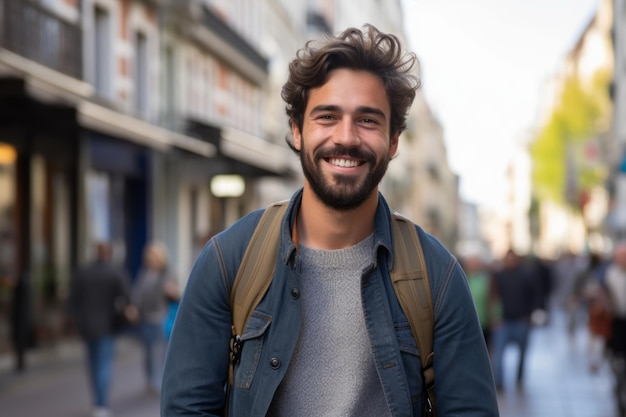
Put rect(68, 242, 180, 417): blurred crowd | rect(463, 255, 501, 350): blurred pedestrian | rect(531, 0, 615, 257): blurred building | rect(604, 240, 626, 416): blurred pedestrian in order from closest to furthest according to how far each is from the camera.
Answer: rect(604, 240, 626, 416): blurred pedestrian → rect(68, 242, 180, 417): blurred crowd → rect(463, 255, 501, 350): blurred pedestrian → rect(531, 0, 615, 257): blurred building

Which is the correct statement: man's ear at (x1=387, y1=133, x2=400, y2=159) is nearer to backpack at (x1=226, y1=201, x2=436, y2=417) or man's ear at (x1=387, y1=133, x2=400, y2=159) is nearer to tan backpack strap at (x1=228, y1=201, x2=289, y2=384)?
backpack at (x1=226, y1=201, x2=436, y2=417)

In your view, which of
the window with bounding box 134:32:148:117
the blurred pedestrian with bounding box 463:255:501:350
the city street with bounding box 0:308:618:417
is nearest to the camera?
the city street with bounding box 0:308:618:417

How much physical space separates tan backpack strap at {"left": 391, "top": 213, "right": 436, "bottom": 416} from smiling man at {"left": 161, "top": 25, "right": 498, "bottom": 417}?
16mm

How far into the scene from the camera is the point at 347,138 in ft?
9.37

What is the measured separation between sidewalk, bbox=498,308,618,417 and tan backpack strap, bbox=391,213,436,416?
9.45 metres

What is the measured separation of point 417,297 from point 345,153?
0.37 meters

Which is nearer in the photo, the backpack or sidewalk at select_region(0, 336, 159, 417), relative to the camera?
the backpack

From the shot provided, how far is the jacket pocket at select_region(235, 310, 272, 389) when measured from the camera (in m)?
2.84

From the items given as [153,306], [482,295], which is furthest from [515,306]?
[153,306]

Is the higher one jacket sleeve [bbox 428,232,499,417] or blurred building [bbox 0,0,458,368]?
blurred building [bbox 0,0,458,368]

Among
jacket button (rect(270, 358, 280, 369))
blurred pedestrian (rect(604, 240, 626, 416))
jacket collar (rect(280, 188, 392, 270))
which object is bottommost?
blurred pedestrian (rect(604, 240, 626, 416))

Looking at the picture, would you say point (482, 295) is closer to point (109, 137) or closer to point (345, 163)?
point (109, 137)

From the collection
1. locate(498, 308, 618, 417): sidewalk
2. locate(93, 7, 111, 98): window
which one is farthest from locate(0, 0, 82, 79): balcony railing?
locate(498, 308, 618, 417): sidewalk

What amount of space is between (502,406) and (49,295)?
29.4ft
